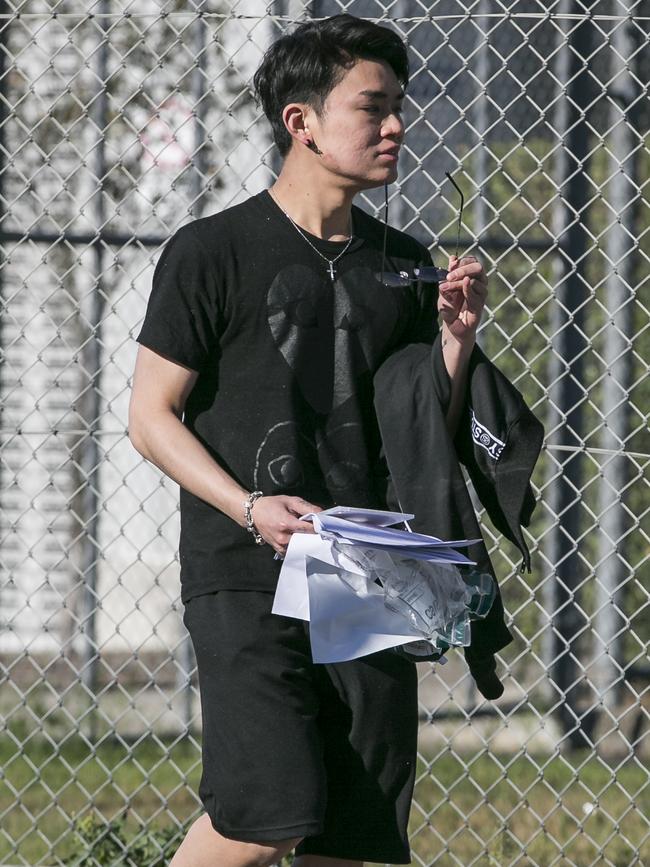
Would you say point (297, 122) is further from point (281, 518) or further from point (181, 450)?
point (281, 518)

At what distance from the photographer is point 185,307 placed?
2.52 m

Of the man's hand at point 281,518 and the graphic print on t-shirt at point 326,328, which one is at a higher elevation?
the graphic print on t-shirt at point 326,328

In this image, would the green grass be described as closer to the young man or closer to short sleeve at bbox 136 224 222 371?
the young man

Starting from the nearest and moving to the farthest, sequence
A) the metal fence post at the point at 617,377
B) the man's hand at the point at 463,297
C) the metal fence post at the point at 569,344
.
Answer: the man's hand at the point at 463,297 < the metal fence post at the point at 617,377 < the metal fence post at the point at 569,344

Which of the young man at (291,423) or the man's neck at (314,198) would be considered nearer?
the young man at (291,423)

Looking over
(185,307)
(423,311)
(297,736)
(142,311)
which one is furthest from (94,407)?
(297,736)

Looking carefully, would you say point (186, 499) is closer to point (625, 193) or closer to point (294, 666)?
point (294, 666)

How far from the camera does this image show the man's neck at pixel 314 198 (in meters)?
2.65

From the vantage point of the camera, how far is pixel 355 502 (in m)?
2.61

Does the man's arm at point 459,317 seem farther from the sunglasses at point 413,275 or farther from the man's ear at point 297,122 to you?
the man's ear at point 297,122

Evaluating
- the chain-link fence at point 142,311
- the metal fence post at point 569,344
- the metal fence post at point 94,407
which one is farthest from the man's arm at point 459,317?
the metal fence post at point 569,344

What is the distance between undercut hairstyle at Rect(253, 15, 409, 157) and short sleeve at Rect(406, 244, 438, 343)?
15.0 inches

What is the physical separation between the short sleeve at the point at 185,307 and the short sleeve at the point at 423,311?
428mm

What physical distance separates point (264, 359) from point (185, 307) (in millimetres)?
181
